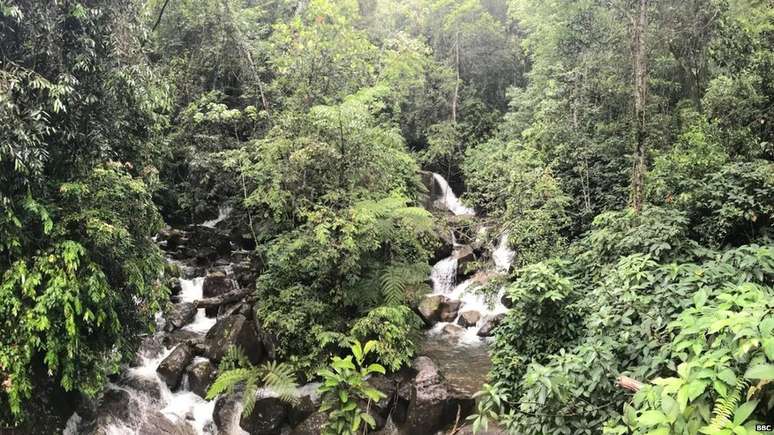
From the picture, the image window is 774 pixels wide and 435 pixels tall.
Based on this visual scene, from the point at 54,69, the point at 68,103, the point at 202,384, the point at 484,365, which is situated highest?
the point at 54,69

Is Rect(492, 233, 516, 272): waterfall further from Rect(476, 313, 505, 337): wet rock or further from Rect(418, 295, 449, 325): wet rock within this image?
Rect(418, 295, 449, 325): wet rock

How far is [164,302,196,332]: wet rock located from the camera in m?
10.5

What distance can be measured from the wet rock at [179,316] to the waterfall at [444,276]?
260 inches

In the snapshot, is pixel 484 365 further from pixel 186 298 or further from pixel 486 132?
pixel 486 132

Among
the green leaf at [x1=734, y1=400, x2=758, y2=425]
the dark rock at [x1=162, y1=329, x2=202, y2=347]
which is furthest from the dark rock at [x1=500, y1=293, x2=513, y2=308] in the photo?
the green leaf at [x1=734, y1=400, x2=758, y2=425]

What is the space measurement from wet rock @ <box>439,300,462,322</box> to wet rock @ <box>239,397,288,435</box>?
5014 millimetres

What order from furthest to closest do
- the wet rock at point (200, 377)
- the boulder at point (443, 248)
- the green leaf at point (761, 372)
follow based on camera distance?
the boulder at point (443, 248) → the wet rock at point (200, 377) → the green leaf at point (761, 372)

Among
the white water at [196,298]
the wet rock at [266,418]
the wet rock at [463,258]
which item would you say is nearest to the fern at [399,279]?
the wet rock at [266,418]

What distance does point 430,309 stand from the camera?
11.7m

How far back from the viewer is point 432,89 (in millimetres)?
21031

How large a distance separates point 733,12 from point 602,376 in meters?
10.0

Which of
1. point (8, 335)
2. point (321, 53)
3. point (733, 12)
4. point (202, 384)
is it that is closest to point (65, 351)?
point (8, 335)

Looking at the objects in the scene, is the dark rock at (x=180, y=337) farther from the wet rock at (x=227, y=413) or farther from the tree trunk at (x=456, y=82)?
the tree trunk at (x=456, y=82)

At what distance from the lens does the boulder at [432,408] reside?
7.59 meters
